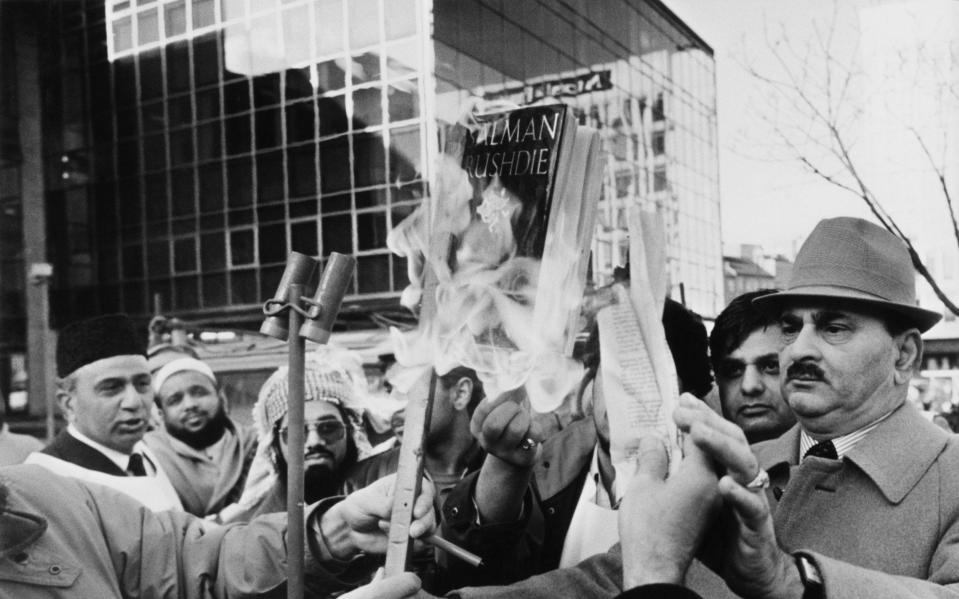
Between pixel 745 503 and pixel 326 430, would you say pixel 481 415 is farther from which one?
pixel 326 430

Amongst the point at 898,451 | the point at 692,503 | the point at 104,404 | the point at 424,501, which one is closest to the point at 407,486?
the point at 424,501

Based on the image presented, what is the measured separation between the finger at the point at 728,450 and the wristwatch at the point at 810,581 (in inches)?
8.0

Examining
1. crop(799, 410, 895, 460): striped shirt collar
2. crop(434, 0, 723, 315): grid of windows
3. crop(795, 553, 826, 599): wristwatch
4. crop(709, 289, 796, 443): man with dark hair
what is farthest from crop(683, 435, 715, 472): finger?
crop(434, 0, 723, 315): grid of windows

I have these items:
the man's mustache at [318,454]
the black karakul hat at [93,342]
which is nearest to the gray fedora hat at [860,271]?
the man's mustache at [318,454]

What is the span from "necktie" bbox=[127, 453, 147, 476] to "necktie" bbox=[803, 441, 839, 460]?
2.69m

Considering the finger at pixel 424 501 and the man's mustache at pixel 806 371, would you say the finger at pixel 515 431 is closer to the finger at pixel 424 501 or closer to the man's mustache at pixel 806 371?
the finger at pixel 424 501

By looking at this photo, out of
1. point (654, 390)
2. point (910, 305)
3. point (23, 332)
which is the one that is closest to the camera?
point (654, 390)

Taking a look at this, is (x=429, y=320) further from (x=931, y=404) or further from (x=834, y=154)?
(x=931, y=404)

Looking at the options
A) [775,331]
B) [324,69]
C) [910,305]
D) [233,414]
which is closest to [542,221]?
[910,305]

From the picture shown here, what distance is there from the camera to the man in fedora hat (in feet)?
4.37

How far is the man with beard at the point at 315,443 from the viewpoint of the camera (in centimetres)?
332

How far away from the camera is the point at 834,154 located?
3049mm

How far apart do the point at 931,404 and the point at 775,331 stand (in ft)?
6.73

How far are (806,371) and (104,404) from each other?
2644mm
